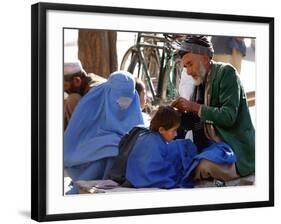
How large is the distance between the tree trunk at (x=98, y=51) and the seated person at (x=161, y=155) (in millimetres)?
236

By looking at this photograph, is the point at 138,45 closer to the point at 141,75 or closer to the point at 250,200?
the point at 141,75

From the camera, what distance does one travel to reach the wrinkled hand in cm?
283

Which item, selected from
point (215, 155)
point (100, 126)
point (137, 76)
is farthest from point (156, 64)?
point (215, 155)

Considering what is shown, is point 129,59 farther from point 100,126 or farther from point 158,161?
point 158,161

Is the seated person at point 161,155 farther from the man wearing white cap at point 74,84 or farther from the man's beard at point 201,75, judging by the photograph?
the man wearing white cap at point 74,84

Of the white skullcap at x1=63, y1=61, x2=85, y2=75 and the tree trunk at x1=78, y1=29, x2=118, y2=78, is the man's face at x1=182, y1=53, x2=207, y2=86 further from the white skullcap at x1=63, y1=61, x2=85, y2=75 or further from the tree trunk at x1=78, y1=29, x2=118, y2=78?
the white skullcap at x1=63, y1=61, x2=85, y2=75

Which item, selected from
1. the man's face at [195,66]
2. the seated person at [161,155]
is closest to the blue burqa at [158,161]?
the seated person at [161,155]

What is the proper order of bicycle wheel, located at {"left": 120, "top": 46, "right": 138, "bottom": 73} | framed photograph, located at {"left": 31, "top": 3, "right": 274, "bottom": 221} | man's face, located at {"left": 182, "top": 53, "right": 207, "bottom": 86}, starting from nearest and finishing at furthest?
framed photograph, located at {"left": 31, "top": 3, "right": 274, "bottom": 221}
bicycle wheel, located at {"left": 120, "top": 46, "right": 138, "bottom": 73}
man's face, located at {"left": 182, "top": 53, "right": 207, "bottom": 86}

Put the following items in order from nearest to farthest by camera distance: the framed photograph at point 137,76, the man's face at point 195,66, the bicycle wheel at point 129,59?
the framed photograph at point 137,76 → the bicycle wheel at point 129,59 → the man's face at point 195,66

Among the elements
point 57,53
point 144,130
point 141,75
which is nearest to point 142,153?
point 144,130

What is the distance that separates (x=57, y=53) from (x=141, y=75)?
304 millimetres

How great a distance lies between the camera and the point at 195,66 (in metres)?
2.88

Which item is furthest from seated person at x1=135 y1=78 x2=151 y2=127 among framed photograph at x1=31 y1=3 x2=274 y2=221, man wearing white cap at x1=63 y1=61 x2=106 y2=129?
man wearing white cap at x1=63 y1=61 x2=106 y2=129

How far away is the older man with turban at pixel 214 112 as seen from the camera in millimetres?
2865
